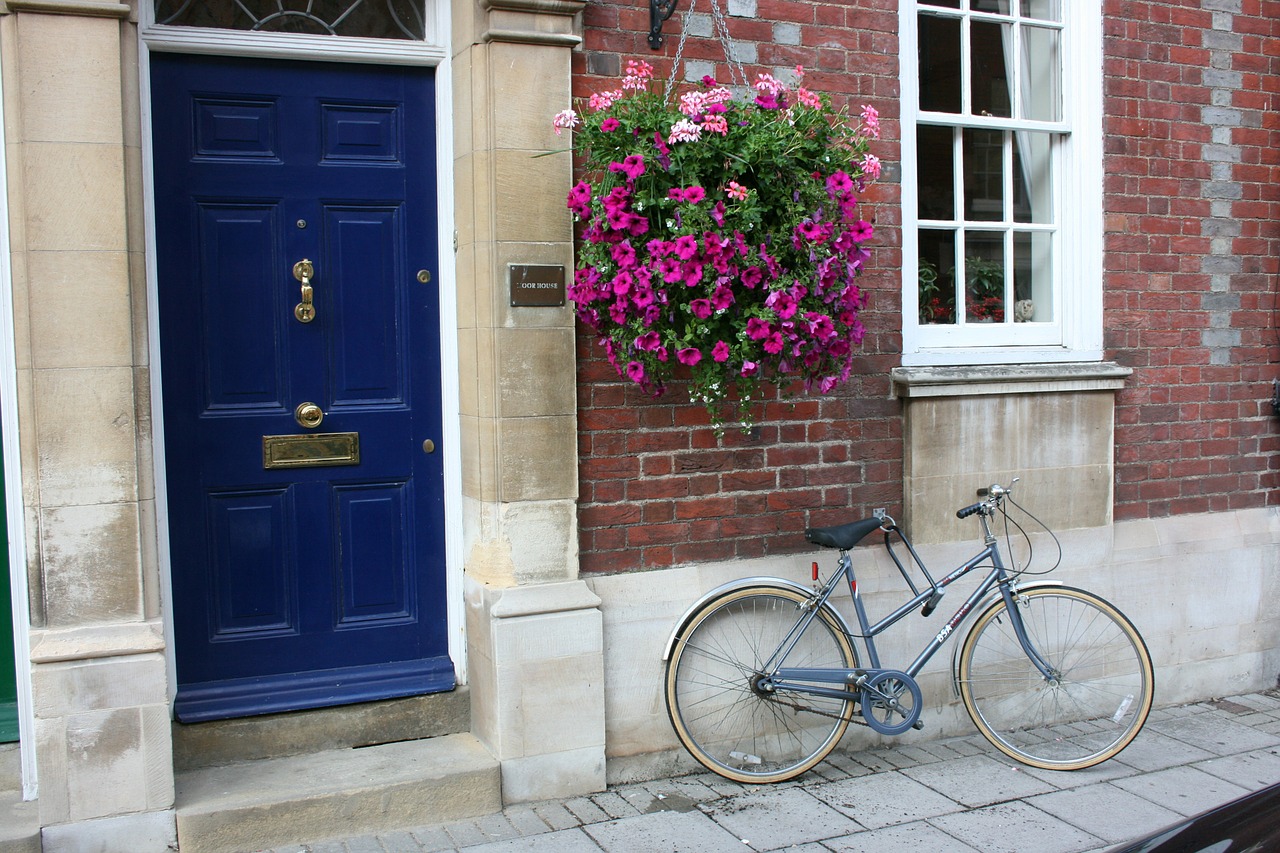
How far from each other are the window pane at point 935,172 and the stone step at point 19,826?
13.7 ft

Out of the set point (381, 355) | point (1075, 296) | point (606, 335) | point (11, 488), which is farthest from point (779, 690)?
point (11, 488)

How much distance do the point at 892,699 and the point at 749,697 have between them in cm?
56

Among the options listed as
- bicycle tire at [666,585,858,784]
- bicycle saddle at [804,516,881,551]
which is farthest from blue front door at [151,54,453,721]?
bicycle saddle at [804,516,881,551]

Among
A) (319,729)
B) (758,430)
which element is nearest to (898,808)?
(758,430)

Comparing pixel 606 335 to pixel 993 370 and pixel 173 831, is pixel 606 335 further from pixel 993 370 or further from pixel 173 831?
pixel 173 831

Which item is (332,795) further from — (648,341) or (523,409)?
(648,341)

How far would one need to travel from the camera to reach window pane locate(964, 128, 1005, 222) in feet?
17.6

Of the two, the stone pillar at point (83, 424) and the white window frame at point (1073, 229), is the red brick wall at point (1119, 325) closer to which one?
Answer: the white window frame at point (1073, 229)

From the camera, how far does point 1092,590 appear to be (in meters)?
5.43

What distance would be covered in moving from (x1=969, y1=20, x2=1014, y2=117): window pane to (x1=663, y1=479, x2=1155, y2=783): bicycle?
1784 mm

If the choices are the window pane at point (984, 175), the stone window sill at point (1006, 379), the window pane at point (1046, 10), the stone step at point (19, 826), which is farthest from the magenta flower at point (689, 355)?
the window pane at point (1046, 10)

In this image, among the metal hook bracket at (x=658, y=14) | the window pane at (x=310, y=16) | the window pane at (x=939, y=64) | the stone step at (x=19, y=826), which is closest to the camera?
the stone step at (x=19, y=826)

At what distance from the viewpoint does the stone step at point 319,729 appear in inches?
166

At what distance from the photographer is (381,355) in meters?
4.49
